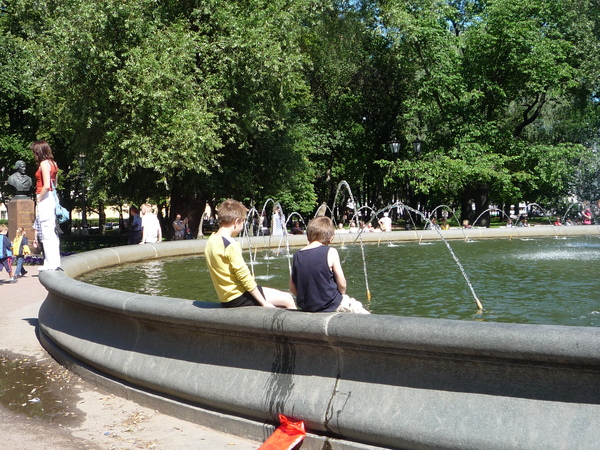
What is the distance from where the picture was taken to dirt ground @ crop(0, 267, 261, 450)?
4781 millimetres

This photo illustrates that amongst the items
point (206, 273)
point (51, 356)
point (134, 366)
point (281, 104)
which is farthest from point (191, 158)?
point (134, 366)

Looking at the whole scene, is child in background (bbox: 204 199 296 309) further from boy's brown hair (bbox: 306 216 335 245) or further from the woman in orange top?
the woman in orange top

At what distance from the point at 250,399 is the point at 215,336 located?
0.58 m

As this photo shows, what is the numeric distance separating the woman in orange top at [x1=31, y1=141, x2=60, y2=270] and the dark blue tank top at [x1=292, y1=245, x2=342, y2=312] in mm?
4689

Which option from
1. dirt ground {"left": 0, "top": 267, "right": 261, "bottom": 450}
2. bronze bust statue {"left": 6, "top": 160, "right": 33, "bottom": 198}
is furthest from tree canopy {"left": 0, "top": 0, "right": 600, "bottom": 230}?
dirt ground {"left": 0, "top": 267, "right": 261, "bottom": 450}

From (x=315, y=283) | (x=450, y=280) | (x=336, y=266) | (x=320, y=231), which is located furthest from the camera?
(x=450, y=280)

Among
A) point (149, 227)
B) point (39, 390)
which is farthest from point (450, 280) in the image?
point (149, 227)

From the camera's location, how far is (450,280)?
480 inches

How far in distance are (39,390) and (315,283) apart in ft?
8.60

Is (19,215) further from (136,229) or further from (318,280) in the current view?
(318,280)

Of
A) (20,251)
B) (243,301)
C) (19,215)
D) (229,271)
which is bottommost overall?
(20,251)

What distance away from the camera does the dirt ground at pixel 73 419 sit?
15.7 ft

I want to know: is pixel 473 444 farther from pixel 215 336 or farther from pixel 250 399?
pixel 215 336

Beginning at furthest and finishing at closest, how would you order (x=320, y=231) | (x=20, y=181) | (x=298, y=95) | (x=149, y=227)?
(x=298, y=95), (x=20, y=181), (x=149, y=227), (x=320, y=231)
